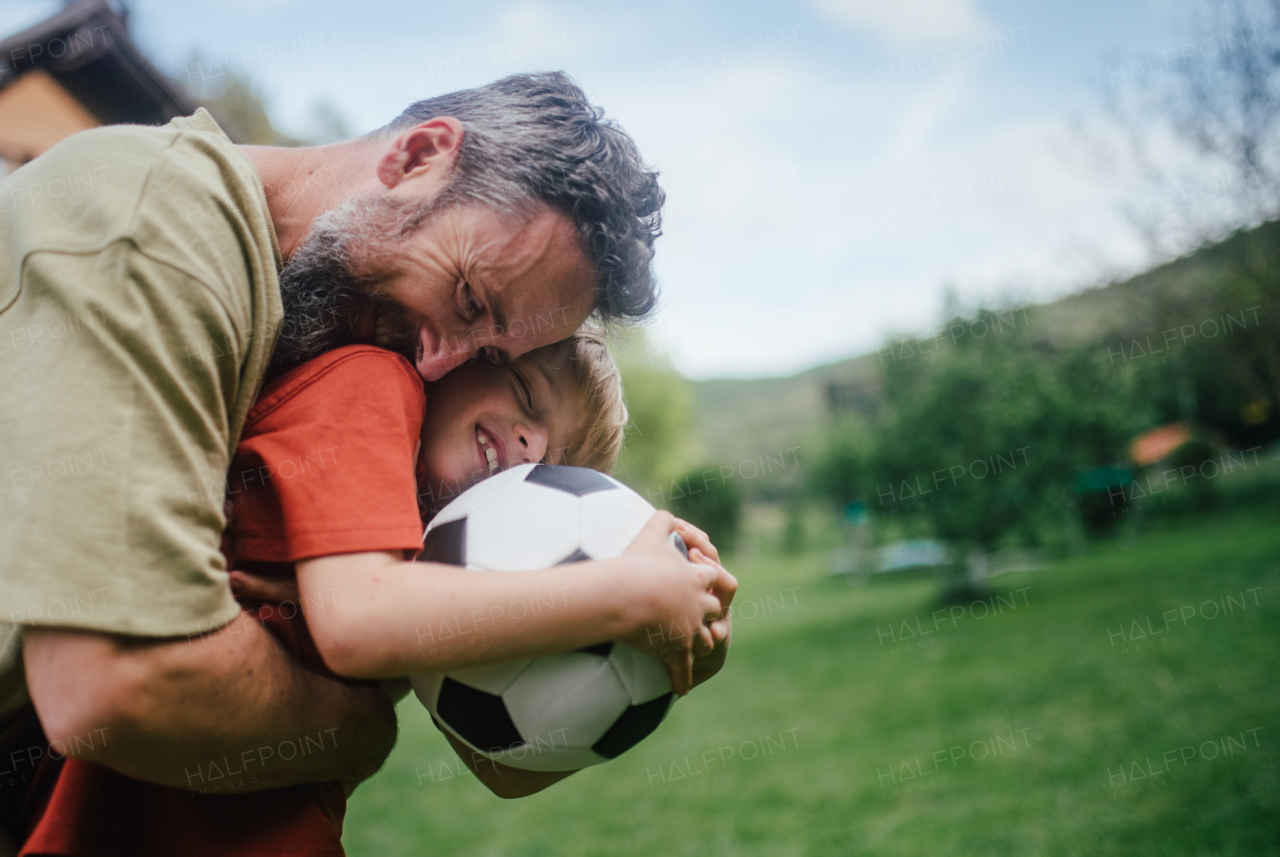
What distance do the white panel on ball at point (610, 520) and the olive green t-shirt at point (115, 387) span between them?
658mm

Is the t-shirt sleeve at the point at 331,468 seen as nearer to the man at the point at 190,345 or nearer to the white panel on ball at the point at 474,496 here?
the man at the point at 190,345

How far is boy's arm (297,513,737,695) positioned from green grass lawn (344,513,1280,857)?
17.4ft

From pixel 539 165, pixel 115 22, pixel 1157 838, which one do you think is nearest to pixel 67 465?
pixel 539 165

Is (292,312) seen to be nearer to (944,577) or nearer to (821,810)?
(821,810)

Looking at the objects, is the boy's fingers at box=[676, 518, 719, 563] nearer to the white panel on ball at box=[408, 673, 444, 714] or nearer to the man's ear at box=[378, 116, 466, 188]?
the white panel on ball at box=[408, 673, 444, 714]

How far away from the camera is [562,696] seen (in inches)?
62.5

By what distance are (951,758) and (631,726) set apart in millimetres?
6904

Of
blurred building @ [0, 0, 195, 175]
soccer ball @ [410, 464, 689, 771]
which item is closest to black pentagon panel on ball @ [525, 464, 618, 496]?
soccer ball @ [410, 464, 689, 771]

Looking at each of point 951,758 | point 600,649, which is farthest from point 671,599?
point 951,758

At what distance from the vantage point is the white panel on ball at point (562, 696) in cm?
157

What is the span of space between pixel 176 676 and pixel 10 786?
0.69 meters

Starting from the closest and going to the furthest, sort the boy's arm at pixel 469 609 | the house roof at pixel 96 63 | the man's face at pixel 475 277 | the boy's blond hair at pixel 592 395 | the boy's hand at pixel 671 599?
1. the boy's arm at pixel 469 609
2. the boy's hand at pixel 671 599
3. the man's face at pixel 475 277
4. the boy's blond hair at pixel 592 395
5. the house roof at pixel 96 63

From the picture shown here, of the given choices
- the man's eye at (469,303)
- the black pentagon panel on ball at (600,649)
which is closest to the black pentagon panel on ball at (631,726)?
the black pentagon panel on ball at (600,649)

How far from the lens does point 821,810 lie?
6.75 metres
